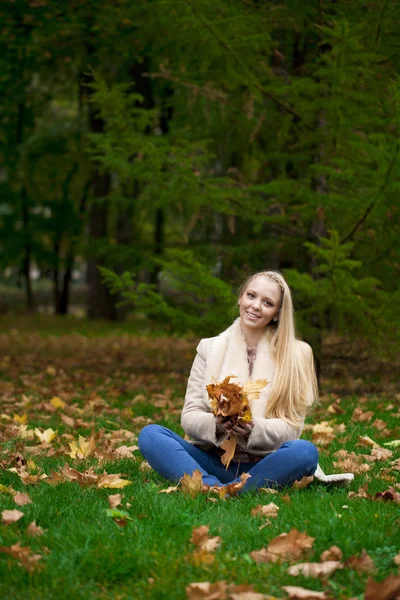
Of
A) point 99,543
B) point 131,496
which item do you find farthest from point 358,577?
point 131,496

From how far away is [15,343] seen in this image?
52.6 ft

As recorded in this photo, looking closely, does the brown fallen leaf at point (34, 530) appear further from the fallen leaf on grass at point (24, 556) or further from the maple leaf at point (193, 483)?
the maple leaf at point (193, 483)

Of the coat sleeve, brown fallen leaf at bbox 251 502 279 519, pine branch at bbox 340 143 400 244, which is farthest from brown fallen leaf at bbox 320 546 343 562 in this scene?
pine branch at bbox 340 143 400 244

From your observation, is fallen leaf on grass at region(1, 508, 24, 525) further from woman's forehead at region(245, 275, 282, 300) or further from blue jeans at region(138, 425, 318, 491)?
woman's forehead at region(245, 275, 282, 300)

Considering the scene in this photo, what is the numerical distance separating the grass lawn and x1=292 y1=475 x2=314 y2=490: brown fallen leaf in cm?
3

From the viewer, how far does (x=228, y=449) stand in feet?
13.8

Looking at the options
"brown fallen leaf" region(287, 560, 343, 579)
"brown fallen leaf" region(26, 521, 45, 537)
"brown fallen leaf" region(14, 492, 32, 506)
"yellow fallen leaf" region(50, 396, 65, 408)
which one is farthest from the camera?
"yellow fallen leaf" region(50, 396, 65, 408)

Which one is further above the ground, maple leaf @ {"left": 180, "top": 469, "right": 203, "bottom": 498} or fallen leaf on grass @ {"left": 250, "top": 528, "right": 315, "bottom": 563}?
fallen leaf on grass @ {"left": 250, "top": 528, "right": 315, "bottom": 563}

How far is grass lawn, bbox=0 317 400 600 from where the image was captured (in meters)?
2.96

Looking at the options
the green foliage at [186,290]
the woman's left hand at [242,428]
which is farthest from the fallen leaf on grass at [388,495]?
the green foliage at [186,290]

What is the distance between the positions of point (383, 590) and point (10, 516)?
162 centimetres

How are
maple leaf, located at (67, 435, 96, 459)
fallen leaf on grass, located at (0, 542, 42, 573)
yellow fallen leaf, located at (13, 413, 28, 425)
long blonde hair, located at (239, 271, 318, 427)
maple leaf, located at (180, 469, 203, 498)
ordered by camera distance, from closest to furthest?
1. fallen leaf on grass, located at (0, 542, 42, 573)
2. maple leaf, located at (180, 469, 203, 498)
3. long blonde hair, located at (239, 271, 318, 427)
4. maple leaf, located at (67, 435, 96, 459)
5. yellow fallen leaf, located at (13, 413, 28, 425)

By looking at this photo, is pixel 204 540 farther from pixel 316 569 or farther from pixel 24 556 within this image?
pixel 24 556

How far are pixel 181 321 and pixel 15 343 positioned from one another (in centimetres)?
816
